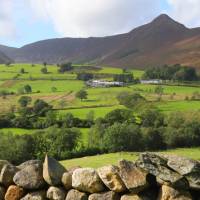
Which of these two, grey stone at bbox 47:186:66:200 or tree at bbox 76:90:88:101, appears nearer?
grey stone at bbox 47:186:66:200

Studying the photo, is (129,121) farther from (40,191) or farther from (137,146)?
(40,191)

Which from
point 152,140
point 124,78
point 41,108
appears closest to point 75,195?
point 152,140

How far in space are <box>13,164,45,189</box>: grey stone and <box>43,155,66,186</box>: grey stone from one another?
16 cm

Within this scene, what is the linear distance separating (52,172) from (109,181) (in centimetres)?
119

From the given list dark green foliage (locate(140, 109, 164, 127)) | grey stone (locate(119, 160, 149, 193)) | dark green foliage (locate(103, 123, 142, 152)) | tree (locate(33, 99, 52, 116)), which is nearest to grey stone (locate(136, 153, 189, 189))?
grey stone (locate(119, 160, 149, 193))

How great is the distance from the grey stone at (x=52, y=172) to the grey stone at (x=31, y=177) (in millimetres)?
162

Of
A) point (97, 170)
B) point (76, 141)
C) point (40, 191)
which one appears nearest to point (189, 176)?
point (97, 170)

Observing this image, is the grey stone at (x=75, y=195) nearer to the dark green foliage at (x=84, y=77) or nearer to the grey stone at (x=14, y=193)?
the grey stone at (x=14, y=193)

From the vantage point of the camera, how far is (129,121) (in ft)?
325

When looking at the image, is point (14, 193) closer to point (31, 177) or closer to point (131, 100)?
point (31, 177)

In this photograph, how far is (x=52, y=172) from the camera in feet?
28.9

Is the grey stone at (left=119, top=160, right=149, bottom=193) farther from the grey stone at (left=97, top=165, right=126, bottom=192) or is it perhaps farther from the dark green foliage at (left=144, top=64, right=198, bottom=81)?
the dark green foliage at (left=144, top=64, right=198, bottom=81)

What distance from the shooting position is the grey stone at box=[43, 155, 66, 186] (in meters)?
8.77

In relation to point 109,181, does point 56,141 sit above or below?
below
